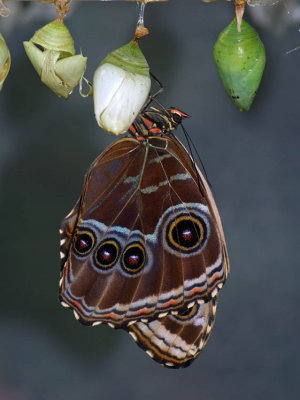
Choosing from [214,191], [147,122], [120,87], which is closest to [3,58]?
[120,87]

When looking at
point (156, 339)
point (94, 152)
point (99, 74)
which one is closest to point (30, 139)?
point (94, 152)

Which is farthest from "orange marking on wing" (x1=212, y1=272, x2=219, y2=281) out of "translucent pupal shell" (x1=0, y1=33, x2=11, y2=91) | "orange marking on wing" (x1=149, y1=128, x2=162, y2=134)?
"translucent pupal shell" (x1=0, y1=33, x2=11, y2=91)

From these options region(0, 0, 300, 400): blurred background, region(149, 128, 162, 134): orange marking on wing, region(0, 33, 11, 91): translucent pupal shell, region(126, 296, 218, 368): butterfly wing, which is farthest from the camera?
region(0, 0, 300, 400): blurred background

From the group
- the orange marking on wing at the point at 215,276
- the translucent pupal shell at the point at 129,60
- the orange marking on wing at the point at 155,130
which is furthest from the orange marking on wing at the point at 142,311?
the translucent pupal shell at the point at 129,60

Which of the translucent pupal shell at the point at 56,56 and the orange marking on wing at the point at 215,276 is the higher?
the translucent pupal shell at the point at 56,56

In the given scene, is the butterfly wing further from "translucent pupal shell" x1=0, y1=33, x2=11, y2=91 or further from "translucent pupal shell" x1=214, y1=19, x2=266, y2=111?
"translucent pupal shell" x1=0, y1=33, x2=11, y2=91

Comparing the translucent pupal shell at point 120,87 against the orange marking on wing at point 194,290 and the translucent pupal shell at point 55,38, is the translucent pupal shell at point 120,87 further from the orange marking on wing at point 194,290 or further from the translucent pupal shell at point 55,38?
the orange marking on wing at point 194,290

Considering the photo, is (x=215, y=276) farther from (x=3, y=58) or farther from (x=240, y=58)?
(x=3, y=58)

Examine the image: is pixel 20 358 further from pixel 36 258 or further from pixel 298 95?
pixel 298 95
